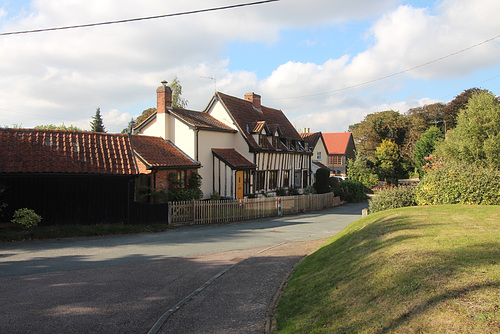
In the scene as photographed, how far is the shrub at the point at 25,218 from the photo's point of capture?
51.3 feet

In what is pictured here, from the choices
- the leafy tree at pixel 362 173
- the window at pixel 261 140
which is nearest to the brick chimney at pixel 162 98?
the window at pixel 261 140

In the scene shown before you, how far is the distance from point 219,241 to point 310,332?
423 inches

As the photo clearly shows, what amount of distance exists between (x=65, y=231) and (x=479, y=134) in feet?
93.4

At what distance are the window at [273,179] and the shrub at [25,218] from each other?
20886 mm

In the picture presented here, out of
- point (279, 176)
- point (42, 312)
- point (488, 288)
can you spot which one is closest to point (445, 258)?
point (488, 288)

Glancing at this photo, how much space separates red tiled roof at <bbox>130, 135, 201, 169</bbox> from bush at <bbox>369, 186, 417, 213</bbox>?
1202cm

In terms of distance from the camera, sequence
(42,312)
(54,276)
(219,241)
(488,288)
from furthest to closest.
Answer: (219,241) < (54,276) < (42,312) < (488,288)

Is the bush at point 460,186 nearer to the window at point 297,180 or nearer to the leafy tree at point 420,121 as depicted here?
the window at point 297,180

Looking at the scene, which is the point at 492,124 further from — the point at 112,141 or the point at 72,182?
the point at 72,182

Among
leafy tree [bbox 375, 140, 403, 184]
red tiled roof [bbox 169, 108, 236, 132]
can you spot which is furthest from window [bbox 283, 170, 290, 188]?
leafy tree [bbox 375, 140, 403, 184]

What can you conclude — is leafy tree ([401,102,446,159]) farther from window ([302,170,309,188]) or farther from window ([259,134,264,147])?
window ([259,134,264,147])

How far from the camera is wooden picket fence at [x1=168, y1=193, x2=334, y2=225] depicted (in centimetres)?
2045

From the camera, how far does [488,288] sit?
5.28 meters

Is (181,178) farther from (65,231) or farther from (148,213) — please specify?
(65,231)
